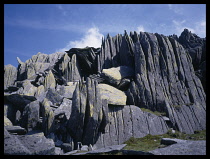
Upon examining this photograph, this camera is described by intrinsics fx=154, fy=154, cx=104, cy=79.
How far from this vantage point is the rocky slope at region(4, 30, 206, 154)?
74.6ft

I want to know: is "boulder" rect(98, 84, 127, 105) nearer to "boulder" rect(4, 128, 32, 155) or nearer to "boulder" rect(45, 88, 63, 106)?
"boulder" rect(45, 88, 63, 106)

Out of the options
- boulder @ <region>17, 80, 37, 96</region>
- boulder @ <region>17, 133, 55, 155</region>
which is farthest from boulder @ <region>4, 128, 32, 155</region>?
boulder @ <region>17, 80, 37, 96</region>

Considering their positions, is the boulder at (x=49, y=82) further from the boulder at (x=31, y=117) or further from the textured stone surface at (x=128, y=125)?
the textured stone surface at (x=128, y=125)

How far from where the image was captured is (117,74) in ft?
129

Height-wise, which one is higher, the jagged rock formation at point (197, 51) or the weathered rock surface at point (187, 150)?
the jagged rock formation at point (197, 51)

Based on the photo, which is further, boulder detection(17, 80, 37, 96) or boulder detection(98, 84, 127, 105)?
boulder detection(17, 80, 37, 96)

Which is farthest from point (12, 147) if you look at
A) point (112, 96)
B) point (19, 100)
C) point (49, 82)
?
point (49, 82)

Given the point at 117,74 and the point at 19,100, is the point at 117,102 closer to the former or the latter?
the point at 117,74

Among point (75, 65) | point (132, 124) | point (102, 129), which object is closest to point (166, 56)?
point (132, 124)

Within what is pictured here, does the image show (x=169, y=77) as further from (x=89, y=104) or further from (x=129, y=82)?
(x=89, y=104)

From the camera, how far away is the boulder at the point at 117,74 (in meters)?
38.2

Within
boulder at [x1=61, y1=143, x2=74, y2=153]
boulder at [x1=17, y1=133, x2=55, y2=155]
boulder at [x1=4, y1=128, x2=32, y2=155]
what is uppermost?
boulder at [x1=4, y1=128, x2=32, y2=155]

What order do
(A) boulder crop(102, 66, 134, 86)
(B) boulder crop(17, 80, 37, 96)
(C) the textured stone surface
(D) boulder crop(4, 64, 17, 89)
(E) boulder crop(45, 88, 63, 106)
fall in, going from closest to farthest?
(C) the textured stone surface, (E) boulder crop(45, 88, 63, 106), (A) boulder crop(102, 66, 134, 86), (B) boulder crop(17, 80, 37, 96), (D) boulder crop(4, 64, 17, 89)

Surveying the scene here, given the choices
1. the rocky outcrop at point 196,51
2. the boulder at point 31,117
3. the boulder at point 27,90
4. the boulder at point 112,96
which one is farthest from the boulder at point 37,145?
the rocky outcrop at point 196,51
